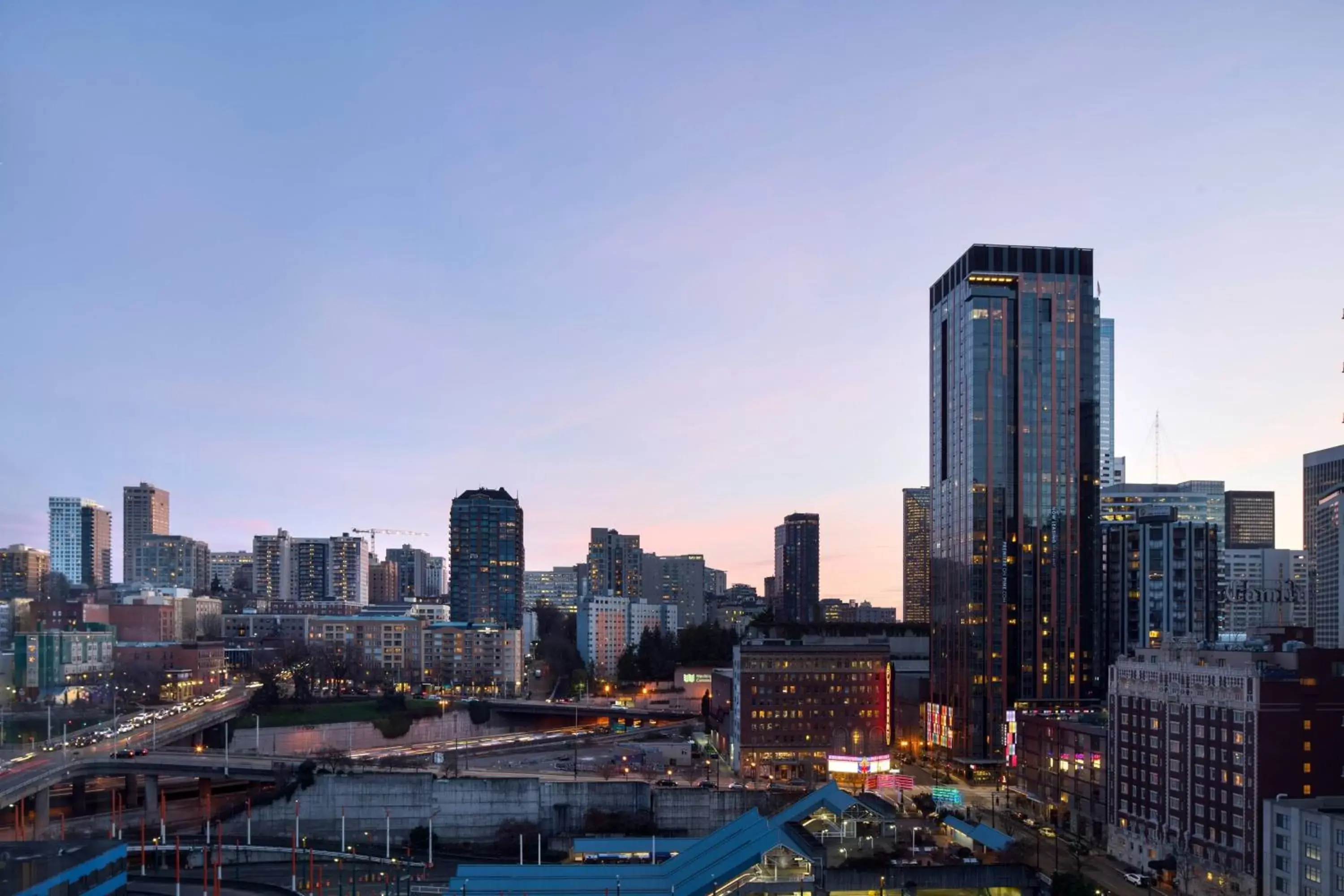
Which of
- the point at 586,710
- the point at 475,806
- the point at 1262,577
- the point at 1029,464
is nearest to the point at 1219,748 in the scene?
the point at 475,806

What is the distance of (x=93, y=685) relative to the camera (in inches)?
2259

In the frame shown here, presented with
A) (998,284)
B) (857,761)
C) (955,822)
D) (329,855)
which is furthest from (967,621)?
(329,855)

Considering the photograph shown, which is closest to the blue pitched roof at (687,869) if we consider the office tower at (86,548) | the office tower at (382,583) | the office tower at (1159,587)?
the office tower at (86,548)

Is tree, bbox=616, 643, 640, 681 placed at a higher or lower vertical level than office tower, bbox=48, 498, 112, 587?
lower

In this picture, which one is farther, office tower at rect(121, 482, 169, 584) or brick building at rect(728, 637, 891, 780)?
office tower at rect(121, 482, 169, 584)

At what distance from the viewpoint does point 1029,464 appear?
167 ft

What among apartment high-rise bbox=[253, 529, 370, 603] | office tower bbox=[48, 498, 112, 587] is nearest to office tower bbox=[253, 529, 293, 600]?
apartment high-rise bbox=[253, 529, 370, 603]

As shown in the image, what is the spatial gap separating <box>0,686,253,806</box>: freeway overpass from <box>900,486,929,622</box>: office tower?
250ft

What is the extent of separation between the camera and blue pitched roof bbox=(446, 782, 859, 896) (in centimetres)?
2444

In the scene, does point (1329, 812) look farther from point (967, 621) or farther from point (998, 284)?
point (998, 284)

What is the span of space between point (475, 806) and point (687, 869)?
13812 mm

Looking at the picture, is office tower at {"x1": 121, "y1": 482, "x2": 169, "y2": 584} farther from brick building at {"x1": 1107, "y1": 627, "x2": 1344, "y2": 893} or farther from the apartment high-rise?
brick building at {"x1": 1107, "y1": 627, "x2": 1344, "y2": 893}

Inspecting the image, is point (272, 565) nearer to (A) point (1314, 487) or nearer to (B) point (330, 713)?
(B) point (330, 713)

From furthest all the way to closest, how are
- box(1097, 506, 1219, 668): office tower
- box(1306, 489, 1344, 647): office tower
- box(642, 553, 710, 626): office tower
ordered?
box(642, 553, 710, 626): office tower
box(1306, 489, 1344, 647): office tower
box(1097, 506, 1219, 668): office tower
